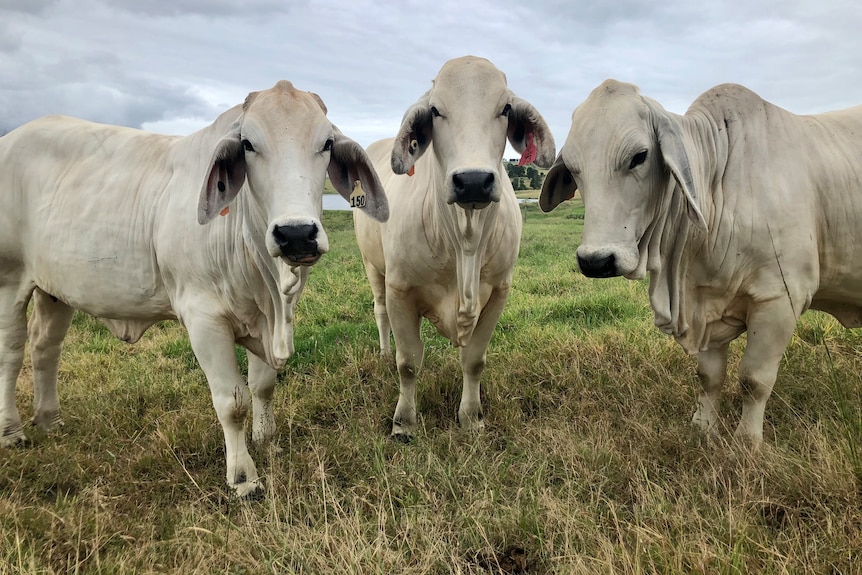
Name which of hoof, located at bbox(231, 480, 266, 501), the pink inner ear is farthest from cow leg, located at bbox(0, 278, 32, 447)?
the pink inner ear

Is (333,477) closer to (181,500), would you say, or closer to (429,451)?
(429,451)

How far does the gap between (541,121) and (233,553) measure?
273 cm

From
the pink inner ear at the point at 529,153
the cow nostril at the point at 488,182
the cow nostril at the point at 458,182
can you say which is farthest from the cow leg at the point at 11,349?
the pink inner ear at the point at 529,153

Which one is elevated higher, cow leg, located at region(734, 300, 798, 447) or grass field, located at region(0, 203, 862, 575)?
cow leg, located at region(734, 300, 798, 447)

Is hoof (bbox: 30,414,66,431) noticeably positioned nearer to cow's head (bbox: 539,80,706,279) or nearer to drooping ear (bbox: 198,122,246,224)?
drooping ear (bbox: 198,122,246,224)

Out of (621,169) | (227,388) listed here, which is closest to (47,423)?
(227,388)

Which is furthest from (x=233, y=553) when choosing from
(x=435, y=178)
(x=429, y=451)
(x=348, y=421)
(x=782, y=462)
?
(x=782, y=462)

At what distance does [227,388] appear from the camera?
338 centimetres

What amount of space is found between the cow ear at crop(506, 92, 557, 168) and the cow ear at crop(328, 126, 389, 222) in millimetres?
877

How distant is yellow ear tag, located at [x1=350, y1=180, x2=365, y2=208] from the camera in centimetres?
326

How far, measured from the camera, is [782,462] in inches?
110

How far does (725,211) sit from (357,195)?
6.73ft

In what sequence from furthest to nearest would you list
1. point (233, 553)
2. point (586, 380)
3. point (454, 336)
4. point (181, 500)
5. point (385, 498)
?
point (586, 380)
point (454, 336)
point (181, 500)
point (385, 498)
point (233, 553)

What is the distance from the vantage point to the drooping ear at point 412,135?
11.0 ft
